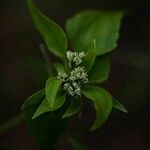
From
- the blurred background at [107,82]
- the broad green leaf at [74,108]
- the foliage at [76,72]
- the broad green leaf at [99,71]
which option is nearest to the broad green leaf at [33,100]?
the foliage at [76,72]

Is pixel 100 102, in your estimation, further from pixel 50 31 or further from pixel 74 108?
pixel 50 31

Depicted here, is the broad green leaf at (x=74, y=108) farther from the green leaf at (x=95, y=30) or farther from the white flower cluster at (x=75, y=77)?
the green leaf at (x=95, y=30)

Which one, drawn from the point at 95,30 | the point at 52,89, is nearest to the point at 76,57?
the point at 52,89

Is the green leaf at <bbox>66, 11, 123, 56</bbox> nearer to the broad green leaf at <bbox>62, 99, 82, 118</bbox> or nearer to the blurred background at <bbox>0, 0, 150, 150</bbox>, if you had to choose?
the broad green leaf at <bbox>62, 99, 82, 118</bbox>

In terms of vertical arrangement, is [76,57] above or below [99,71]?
above

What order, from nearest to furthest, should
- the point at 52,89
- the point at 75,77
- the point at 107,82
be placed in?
the point at 52,89, the point at 75,77, the point at 107,82

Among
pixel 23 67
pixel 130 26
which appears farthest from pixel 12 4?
pixel 130 26

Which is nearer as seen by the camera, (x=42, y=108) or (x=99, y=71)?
(x=42, y=108)
